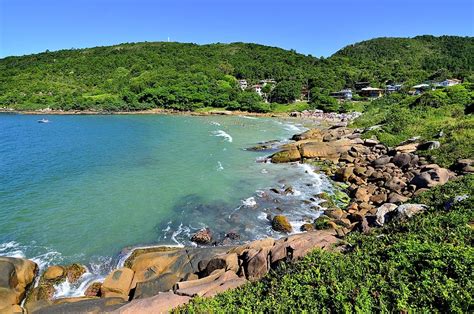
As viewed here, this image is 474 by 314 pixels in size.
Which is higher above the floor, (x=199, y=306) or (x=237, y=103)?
(x=237, y=103)

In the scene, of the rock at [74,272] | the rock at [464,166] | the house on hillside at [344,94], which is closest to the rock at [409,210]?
the rock at [464,166]

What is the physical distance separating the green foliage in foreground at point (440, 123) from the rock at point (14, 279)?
96.7 ft

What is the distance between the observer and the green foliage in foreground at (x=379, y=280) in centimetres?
730

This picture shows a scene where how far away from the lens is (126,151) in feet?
148

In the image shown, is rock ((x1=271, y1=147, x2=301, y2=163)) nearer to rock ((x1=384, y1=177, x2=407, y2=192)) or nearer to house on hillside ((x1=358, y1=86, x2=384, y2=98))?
rock ((x1=384, y1=177, x2=407, y2=192))

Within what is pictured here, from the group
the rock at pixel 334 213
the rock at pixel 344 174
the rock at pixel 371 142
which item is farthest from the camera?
the rock at pixel 371 142

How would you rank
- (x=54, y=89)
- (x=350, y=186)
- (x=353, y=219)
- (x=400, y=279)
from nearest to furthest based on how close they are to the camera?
(x=400, y=279) < (x=353, y=219) < (x=350, y=186) < (x=54, y=89)

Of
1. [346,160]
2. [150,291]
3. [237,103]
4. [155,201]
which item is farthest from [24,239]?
[237,103]

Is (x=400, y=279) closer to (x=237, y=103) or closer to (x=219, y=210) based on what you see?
(x=219, y=210)

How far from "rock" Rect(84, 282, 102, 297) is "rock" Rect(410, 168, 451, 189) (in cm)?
2122

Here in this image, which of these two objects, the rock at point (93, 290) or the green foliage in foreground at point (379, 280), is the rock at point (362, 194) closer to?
the green foliage in foreground at point (379, 280)

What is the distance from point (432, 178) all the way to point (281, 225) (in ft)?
37.5

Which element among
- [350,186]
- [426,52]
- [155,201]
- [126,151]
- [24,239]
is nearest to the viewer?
[24,239]

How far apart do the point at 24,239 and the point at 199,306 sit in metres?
16.0
